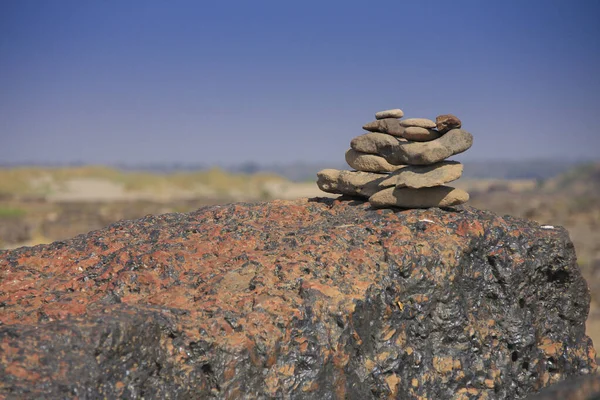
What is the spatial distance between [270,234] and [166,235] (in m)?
0.92

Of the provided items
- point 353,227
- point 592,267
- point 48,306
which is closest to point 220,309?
point 48,306

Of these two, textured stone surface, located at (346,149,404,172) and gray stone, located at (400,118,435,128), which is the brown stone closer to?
textured stone surface, located at (346,149,404,172)

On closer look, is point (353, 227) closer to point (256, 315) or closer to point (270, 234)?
point (270, 234)

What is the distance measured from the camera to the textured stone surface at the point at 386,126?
22.1 ft

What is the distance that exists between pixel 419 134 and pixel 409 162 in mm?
288

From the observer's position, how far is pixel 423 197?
6320 millimetres

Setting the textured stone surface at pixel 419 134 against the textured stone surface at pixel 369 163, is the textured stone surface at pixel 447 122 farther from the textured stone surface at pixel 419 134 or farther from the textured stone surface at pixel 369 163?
the textured stone surface at pixel 369 163

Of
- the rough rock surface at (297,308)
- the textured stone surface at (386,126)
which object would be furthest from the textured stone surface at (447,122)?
the rough rock surface at (297,308)

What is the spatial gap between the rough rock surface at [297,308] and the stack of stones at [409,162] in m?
0.18

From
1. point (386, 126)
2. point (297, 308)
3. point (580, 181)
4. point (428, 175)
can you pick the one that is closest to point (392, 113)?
point (386, 126)

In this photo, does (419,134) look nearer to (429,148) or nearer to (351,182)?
(429,148)

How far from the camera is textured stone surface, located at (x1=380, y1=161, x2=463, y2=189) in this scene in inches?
240

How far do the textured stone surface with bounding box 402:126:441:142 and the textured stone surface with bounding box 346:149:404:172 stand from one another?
19.3 inches

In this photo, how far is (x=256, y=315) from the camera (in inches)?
183
